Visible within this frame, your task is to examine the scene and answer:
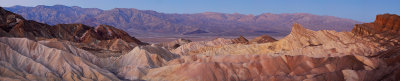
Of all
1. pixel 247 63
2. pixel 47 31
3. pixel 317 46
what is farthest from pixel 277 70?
pixel 47 31

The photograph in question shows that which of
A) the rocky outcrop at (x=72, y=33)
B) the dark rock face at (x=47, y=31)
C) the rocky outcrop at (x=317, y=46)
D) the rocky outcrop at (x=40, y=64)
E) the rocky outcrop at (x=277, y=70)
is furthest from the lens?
the dark rock face at (x=47, y=31)

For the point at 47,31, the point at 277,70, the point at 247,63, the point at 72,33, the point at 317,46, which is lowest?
the point at 72,33

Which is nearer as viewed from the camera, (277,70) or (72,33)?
(277,70)

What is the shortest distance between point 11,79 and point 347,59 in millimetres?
25926

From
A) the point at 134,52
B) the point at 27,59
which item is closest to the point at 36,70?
the point at 27,59

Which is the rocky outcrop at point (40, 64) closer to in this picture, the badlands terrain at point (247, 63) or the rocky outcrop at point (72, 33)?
the badlands terrain at point (247, 63)

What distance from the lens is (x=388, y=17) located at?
135 feet

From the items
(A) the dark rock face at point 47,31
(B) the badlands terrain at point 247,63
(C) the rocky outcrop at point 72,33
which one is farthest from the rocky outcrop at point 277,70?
(A) the dark rock face at point 47,31

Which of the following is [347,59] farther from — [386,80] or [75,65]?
[75,65]

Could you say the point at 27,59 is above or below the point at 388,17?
below

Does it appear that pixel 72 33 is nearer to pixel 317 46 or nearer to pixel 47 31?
pixel 47 31

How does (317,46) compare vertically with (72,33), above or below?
above

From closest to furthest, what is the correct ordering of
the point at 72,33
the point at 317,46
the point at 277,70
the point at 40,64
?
the point at 40,64
the point at 277,70
the point at 317,46
the point at 72,33

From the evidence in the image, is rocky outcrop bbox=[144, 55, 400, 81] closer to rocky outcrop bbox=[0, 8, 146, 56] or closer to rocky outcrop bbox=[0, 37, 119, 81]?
rocky outcrop bbox=[0, 37, 119, 81]
